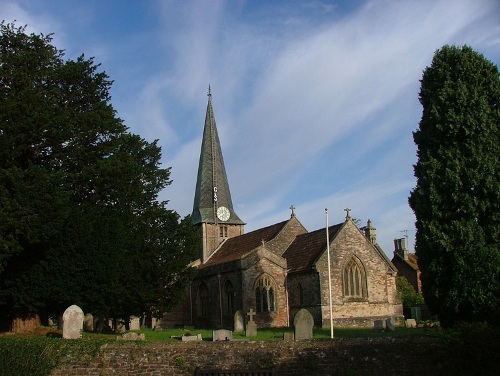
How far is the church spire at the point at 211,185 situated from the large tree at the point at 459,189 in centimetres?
3336

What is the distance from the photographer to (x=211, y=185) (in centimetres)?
5525

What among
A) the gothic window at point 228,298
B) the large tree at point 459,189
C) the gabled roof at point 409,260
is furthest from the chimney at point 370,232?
the large tree at point 459,189

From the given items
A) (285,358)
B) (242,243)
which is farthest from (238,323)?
(285,358)

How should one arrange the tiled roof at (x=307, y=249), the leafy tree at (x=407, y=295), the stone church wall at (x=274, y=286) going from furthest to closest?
the leafy tree at (x=407, y=295) < the tiled roof at (x=307, y=249) < the stone church wall at (x=274, y=286)

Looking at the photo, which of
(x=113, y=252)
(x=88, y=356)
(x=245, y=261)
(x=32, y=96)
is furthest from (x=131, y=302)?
(x=88, y=356)

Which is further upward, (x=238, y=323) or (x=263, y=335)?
(x=238, y=323)

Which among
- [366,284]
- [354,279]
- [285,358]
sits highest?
[354,279]

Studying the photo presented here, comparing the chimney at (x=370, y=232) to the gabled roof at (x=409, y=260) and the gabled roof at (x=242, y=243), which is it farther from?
the gabled roof at (x=242, y=243)

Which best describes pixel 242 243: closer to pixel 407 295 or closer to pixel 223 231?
pixel 223 231

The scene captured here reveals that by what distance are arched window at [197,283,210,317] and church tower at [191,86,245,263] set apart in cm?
580

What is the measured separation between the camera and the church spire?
176ft

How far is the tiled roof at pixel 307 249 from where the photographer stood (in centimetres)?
4050

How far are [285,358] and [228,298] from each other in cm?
2473

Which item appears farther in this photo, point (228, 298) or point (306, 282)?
point (228, 298)
